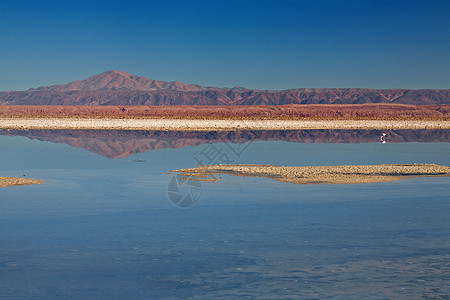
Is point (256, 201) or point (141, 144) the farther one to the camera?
point (141, 144)

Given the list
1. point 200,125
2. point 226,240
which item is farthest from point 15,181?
point 200,125

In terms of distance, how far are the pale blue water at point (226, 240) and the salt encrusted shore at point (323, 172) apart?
2.83 feet

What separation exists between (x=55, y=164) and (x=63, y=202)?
9.68 meters

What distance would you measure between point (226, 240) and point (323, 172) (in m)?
10.2

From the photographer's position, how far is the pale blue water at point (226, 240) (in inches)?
313

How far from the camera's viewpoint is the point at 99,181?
18578 millimetres

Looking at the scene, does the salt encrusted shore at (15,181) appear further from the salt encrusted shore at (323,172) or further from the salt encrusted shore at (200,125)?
the salt encrusted shore at (200,125)

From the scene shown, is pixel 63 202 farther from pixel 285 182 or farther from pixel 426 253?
pixel 426 253

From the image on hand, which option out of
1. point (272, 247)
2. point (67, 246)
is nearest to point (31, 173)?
point (67, 246)

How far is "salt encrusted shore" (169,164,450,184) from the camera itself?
18594 millimetres

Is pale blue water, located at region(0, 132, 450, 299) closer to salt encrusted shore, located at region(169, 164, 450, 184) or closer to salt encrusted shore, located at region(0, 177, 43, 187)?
salt encrusted shore, located at region(0, 177, 43, 187)

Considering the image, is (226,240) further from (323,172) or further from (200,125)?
(200,125)

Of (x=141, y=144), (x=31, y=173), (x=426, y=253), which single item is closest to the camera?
(x=426, y=253)

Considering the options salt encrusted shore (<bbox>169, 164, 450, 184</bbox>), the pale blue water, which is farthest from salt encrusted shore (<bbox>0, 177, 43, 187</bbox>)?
salt encrusted shore (<bbox>169, 164, 450, 184</bbox>)
